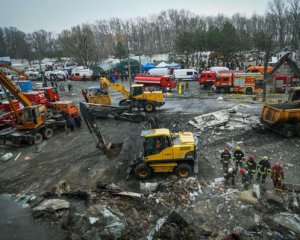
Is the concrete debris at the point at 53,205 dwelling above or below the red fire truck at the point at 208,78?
below

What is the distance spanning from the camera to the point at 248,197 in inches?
267

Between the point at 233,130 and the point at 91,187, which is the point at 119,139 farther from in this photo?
the point at 233,130

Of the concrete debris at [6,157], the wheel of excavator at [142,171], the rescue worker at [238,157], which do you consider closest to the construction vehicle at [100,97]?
the concrete debris at [6,157]

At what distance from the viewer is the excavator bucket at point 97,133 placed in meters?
10.1

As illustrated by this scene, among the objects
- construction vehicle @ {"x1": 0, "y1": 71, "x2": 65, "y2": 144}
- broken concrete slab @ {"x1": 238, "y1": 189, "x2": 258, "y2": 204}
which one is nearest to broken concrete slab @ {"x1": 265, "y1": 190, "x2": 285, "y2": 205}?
broken concrete slab @ {"x1": 238, "y1": 189, "x2": 258, "y2": 204}

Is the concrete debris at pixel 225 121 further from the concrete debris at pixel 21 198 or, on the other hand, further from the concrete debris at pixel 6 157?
the concrete debris at pixel 6 157

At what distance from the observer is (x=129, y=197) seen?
7375 mm

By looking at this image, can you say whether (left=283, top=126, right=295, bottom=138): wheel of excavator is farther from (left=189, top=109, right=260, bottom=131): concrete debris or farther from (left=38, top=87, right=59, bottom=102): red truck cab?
(left=38, top=87, right=59, bottom=102): red truck cab

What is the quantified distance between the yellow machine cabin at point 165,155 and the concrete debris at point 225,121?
5.22 meters

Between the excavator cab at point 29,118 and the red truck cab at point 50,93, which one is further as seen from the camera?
the red truck cab at point 50,93

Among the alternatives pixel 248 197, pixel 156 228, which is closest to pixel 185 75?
pixel 248 197

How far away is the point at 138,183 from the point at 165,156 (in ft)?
4.77

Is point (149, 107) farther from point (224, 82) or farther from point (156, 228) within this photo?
point (156, 228)

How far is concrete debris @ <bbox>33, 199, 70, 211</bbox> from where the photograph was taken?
22.7ft
